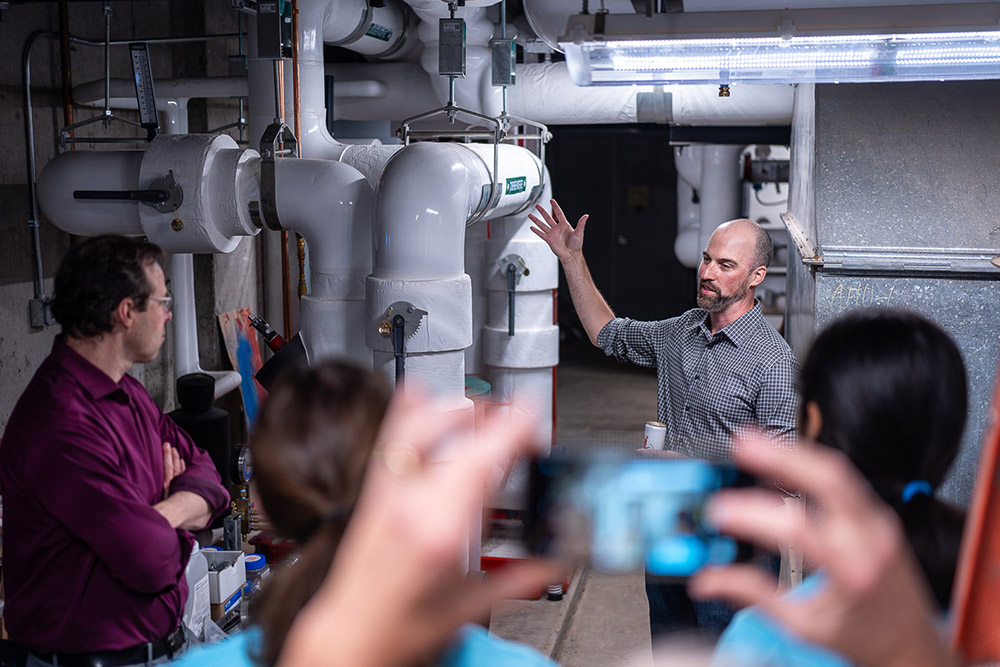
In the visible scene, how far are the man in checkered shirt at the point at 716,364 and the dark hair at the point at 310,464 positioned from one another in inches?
74.4

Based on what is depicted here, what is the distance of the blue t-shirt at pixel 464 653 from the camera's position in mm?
790

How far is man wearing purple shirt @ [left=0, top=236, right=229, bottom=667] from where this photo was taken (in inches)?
71.2

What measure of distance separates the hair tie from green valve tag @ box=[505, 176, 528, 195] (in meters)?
2.55

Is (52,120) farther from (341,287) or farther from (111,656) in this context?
(111,656)

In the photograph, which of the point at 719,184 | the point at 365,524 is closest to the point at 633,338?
the point at 365,524

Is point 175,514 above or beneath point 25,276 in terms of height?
beneath

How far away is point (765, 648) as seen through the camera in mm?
944

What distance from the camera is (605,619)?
3.88 meters

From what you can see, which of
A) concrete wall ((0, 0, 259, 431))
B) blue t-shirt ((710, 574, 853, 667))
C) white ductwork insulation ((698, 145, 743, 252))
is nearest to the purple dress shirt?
blue t-shirt ((710, 574, 853, 667))

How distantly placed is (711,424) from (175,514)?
56.0 inches

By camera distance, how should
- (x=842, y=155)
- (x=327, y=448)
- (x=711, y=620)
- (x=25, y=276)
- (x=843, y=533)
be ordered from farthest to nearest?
1. (x=25, y=276)
2. (x=842, y=155)
3. (x=711, y=620)
4. (x=327, y=448)
5. (x=843, y=533)

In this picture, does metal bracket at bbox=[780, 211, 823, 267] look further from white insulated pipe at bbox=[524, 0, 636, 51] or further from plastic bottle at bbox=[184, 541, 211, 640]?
plastic bottle at bbox=[184, 541, 211, 640]

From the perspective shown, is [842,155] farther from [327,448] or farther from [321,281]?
[327,448]

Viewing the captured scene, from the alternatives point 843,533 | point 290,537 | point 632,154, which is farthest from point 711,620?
point 632,154
